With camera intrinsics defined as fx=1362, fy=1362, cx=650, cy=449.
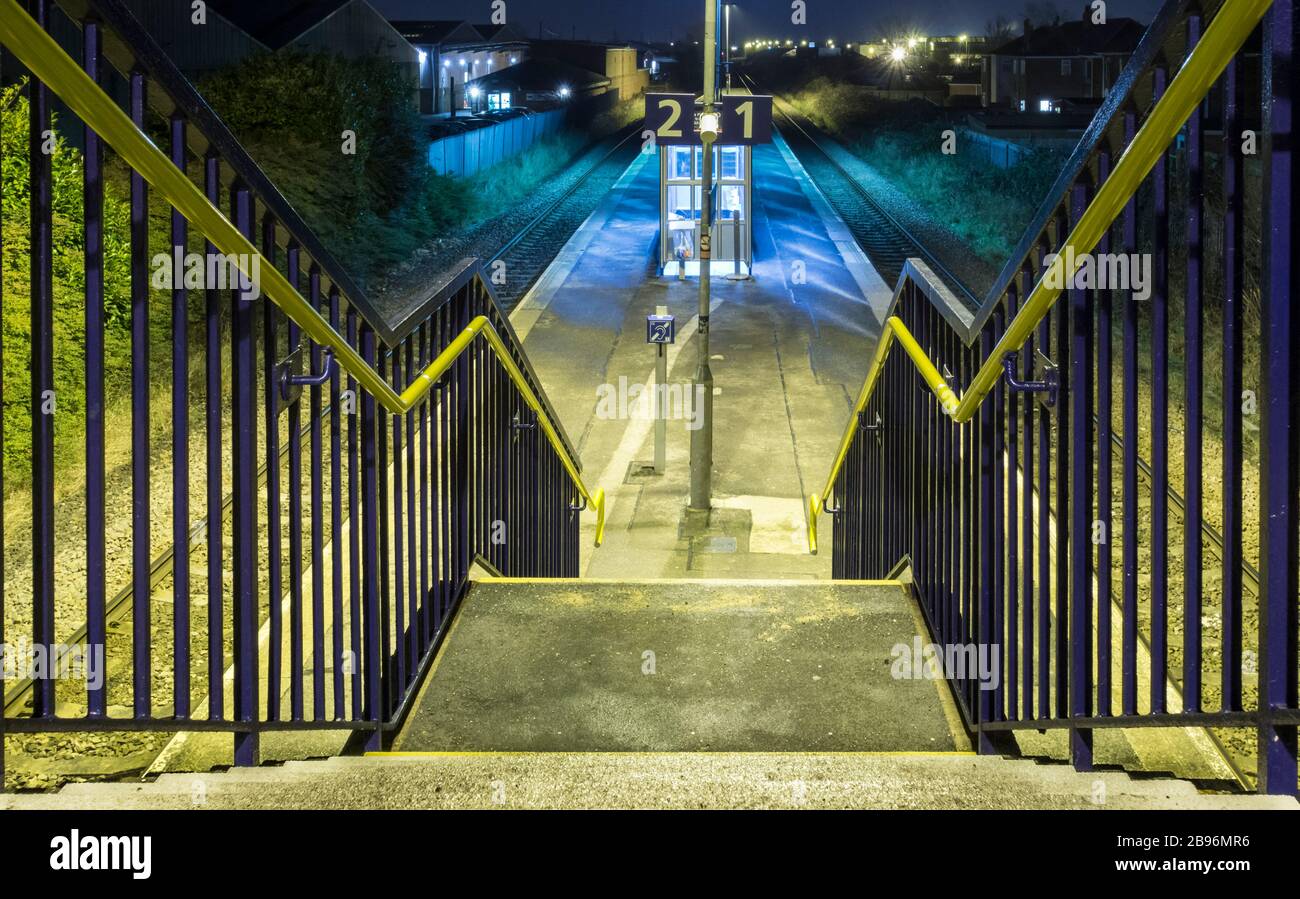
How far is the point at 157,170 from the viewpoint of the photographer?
256cm

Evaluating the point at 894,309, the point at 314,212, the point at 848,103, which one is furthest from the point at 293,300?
the point at 848,103

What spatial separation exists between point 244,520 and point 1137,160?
6.66ft

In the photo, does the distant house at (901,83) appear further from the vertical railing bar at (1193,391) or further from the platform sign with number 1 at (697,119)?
the vertical railing bar at (1193,391)

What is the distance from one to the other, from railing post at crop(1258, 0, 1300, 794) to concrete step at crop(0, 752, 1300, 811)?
14 centimetres

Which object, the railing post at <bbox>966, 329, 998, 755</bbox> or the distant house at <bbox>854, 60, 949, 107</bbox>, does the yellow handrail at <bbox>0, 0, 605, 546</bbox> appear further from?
the distant house at <bbox>854, 60, 949, 107</bbox>

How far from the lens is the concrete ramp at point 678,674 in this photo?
385cm

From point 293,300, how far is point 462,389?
1.87 meters

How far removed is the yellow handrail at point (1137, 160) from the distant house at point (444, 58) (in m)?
46.5

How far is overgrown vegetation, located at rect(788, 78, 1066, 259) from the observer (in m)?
31.9

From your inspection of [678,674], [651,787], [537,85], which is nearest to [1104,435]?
[651,787]

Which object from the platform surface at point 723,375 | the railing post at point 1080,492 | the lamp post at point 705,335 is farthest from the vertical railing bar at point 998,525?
the lamp post at point 705,335

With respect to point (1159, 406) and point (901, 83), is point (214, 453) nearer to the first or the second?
point (1159, 406)

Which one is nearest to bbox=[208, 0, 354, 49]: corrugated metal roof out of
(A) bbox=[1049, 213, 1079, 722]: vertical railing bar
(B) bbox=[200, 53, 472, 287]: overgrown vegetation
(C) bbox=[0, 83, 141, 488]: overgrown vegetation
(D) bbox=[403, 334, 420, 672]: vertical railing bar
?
(B) bbox=[200, 53, 472, 287]: overgrown vegetation
